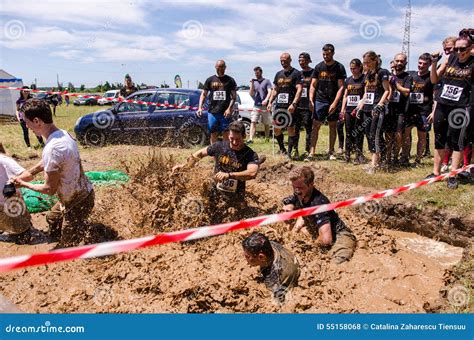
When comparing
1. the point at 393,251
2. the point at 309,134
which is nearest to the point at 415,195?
the point at 393,251

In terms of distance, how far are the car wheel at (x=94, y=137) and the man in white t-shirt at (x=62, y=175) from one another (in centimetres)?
708

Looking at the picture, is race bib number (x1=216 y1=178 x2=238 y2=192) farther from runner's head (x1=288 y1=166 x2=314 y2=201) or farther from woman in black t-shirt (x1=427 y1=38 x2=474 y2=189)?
woman in black t-shirt (x1=427 y1=38 x2=474 y2=189)

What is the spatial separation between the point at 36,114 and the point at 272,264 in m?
3.07

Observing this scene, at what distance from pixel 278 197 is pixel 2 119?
19093 millimetres

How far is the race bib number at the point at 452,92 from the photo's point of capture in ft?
20.8

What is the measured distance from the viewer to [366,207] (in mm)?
6715

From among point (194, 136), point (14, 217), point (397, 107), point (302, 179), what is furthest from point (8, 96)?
point (302, 179)

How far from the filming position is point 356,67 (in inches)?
323

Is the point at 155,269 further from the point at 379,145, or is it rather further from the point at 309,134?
the point at 309,134

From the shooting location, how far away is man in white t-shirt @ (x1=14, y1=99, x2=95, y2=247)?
14.7 feet
